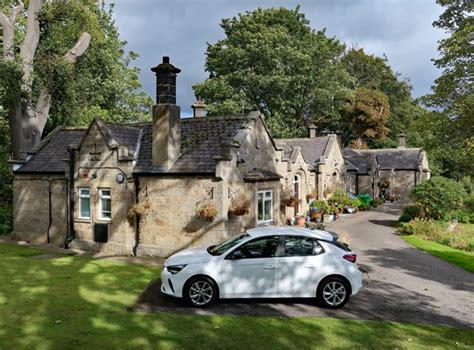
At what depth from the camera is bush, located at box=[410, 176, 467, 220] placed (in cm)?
2353

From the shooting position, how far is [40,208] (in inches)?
788

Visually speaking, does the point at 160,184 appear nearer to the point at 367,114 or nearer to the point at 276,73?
the point at 276,73

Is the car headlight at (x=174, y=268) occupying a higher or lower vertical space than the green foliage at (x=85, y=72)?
lower

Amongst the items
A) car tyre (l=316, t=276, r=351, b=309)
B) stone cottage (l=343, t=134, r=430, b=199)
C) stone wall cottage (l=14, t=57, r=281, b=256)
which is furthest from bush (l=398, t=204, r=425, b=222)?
car tyre (l=316, t=276, r=351, b=309)

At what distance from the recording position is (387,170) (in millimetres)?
43625

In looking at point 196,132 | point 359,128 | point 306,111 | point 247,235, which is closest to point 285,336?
point 247,235

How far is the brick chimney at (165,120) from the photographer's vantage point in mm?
16406

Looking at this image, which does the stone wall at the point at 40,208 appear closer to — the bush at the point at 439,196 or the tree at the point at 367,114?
the bush at the point at 439,196

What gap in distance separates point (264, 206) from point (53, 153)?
37.9ft

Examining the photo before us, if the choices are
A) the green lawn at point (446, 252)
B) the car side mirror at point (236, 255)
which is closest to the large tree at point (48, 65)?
the car side mirror at point (236, 255)

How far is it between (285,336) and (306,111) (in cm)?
4564

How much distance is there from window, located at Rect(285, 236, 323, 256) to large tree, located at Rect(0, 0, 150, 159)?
19.8m

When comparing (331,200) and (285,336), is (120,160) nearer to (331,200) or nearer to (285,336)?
(285,336)

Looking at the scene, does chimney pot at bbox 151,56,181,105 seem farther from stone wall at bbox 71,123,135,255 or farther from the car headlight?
the car headlight
